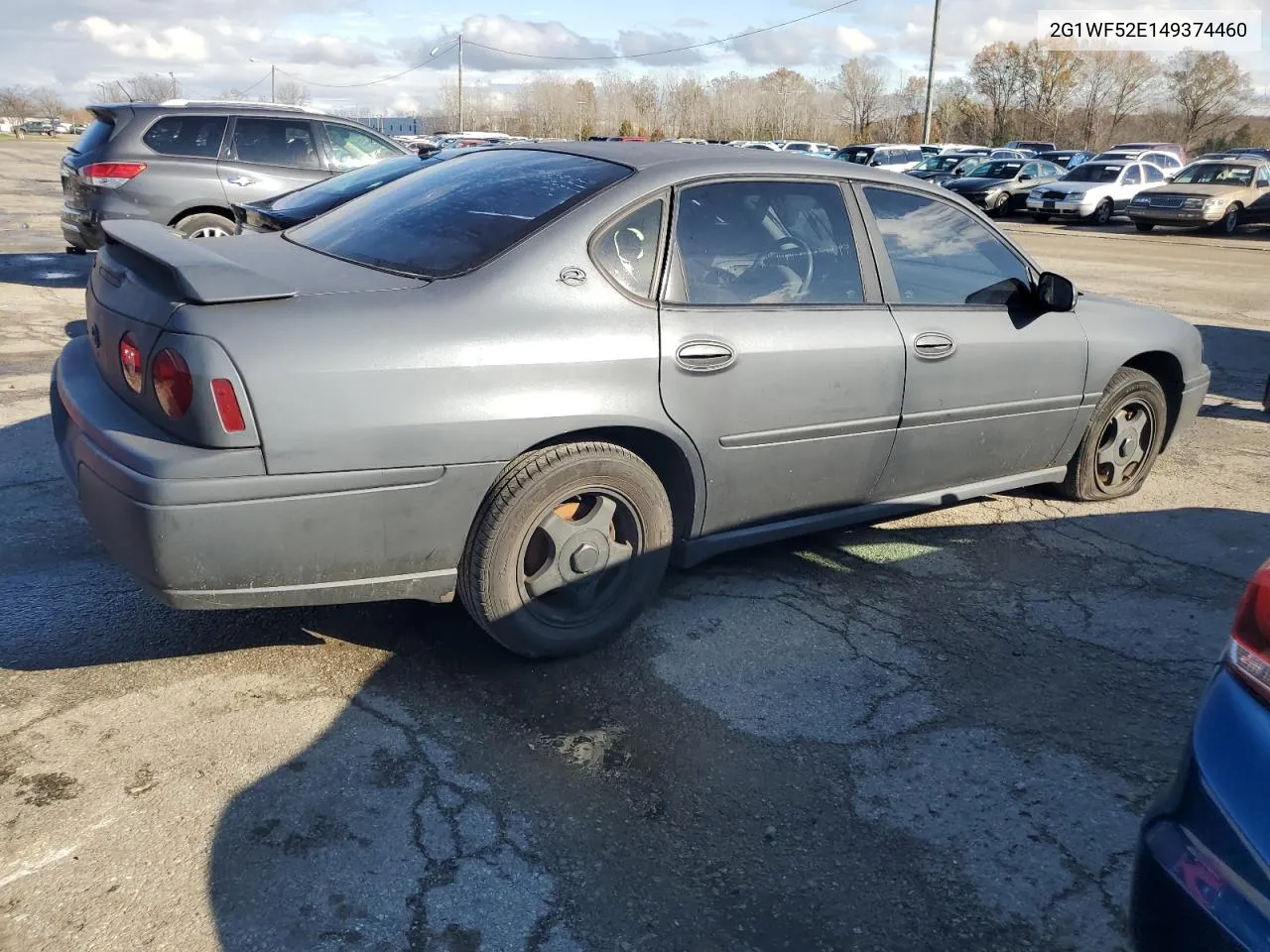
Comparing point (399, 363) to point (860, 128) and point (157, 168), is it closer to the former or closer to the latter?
point (157, 168)

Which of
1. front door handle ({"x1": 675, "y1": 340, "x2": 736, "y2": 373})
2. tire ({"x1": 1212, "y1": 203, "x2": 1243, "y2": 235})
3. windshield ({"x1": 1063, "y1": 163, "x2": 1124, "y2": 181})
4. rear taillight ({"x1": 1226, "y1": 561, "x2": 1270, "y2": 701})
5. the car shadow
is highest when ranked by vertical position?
windshield ({"x1": 1063, "y1": 163, "x2": 1124, "y2": 181})

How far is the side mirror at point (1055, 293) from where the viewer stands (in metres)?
4.48

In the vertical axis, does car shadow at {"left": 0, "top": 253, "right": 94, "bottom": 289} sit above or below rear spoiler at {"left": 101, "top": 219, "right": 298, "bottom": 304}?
below

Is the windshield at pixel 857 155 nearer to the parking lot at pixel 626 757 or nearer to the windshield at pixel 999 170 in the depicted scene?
the windshield at pixel 999 170

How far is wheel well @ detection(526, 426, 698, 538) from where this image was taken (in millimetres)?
3457

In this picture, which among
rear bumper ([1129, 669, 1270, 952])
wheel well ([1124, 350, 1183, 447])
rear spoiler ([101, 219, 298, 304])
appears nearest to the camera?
rear bumper ([1129, 669, 1270, 952])

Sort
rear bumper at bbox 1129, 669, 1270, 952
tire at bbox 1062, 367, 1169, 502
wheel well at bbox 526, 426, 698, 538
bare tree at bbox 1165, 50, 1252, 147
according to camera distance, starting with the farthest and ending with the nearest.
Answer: bare tree at bbox 1165, 50, 1252, 147 < tire at bbox 1062, 367, 1169, 502 < wheel well at bbox 526, 426, 698, 538 < rear bumper at bbox 1129, 669, 1270, 952

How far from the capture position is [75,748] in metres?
2.98

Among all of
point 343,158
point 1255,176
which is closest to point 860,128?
point 1255,176

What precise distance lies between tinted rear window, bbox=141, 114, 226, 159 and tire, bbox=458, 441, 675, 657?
8083mm

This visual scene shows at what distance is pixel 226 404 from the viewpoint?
9.30ft

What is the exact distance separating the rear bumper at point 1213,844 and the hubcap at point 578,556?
75.1 inches

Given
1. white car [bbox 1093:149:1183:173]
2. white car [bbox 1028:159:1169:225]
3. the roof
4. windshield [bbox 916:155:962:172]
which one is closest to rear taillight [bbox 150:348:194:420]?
the roof

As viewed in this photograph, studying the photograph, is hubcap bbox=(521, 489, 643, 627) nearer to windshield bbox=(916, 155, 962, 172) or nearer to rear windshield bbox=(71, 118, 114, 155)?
rear windshield bbox=(71, 118, 114, 155)
